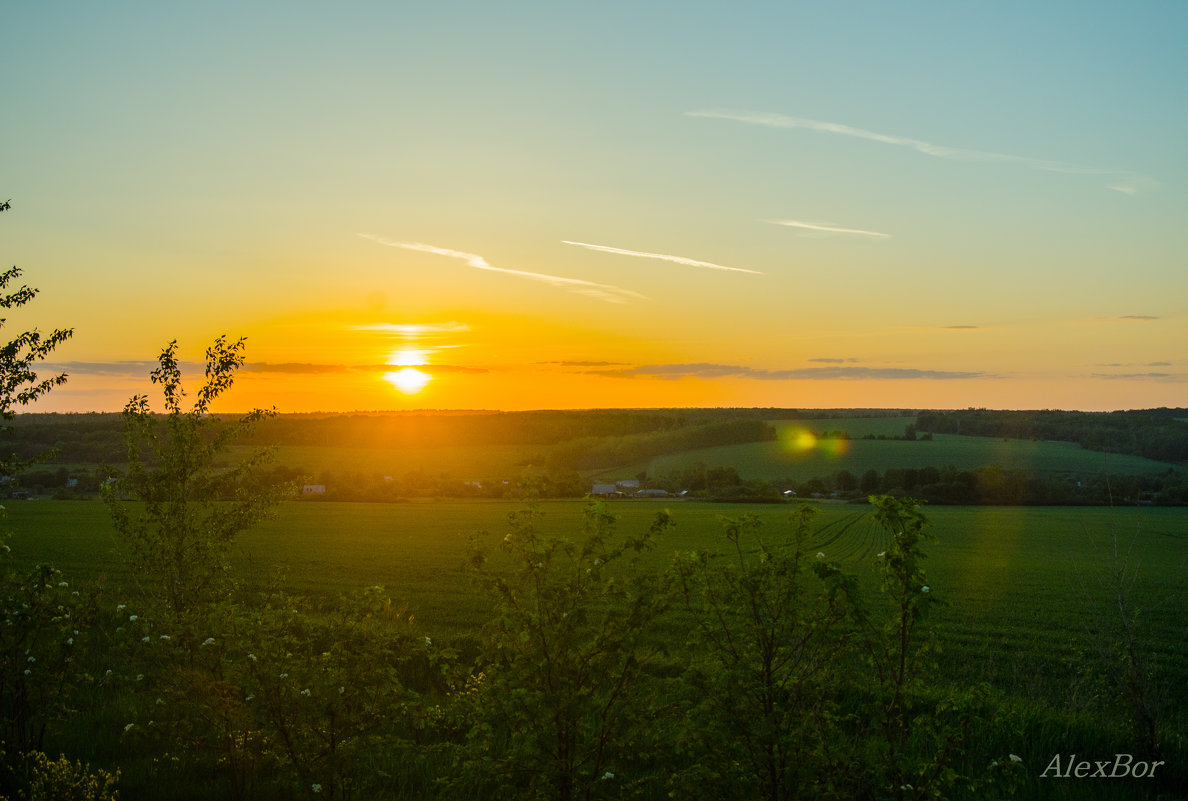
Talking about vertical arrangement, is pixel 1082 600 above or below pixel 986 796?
below

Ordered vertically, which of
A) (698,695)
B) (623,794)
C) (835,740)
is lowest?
(623,794)

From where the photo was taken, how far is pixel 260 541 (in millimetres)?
→ 37438

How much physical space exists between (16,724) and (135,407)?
324 centimetres

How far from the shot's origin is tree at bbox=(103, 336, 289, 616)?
26.8ft

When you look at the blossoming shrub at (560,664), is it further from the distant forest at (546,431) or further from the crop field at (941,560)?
the distant forest at (546,431)

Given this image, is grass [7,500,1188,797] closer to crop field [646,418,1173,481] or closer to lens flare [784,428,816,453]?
crop field [646,418,1173,481]

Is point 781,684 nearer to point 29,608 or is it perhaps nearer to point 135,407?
point 29,608

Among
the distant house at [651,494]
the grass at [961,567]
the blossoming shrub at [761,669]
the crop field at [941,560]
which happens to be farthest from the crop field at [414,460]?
the blossoming shrub at [761,669]

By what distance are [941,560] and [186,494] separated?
110ft

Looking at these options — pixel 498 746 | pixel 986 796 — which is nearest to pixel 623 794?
pixel 498 746

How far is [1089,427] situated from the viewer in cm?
8450

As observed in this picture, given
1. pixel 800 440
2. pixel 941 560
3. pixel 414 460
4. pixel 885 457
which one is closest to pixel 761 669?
pixel 941 560

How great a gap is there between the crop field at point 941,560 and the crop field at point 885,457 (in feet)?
49.8

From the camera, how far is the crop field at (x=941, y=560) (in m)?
16.3
